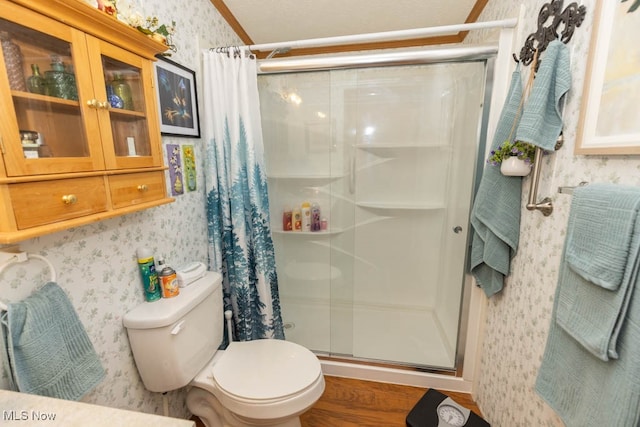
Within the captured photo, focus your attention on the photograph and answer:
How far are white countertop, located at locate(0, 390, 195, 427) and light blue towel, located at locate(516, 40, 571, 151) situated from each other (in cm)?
134

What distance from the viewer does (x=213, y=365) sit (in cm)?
131

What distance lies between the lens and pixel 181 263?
4.67 ft

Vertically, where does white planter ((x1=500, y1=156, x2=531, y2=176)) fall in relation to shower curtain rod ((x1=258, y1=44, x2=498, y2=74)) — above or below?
below

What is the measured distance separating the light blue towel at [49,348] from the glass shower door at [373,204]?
141cm

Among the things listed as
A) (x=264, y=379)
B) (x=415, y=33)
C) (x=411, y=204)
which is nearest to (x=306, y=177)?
(x=411, y=204)

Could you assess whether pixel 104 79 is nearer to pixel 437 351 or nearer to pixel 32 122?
pixel 32 122

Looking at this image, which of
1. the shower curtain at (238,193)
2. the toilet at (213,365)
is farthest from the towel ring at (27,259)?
the shower curtain at (238,193)

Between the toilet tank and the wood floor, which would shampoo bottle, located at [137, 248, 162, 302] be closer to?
the toilet tank

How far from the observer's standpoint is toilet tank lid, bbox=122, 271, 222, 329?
1059 millimetres

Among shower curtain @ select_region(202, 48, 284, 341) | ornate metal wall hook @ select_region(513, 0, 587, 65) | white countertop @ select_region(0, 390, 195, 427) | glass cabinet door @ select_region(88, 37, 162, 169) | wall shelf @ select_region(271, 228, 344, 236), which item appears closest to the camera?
white countertop @ select_region(0, 390, 195, 427)

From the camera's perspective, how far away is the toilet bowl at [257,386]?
1105 millimetres

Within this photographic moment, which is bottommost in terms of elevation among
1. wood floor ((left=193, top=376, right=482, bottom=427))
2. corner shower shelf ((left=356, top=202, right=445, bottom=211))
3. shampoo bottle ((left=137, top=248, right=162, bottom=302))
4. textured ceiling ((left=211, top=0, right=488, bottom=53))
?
wood floor ((left=193, top=376, right=482, bottom=427))

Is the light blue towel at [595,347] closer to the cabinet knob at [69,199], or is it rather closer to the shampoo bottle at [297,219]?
the cabinet knob at [69,199]

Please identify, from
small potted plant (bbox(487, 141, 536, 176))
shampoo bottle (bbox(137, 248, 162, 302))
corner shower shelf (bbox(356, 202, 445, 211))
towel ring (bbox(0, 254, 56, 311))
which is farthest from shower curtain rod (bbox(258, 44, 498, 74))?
towel ring (bbox(0, 254, 56, 311))
